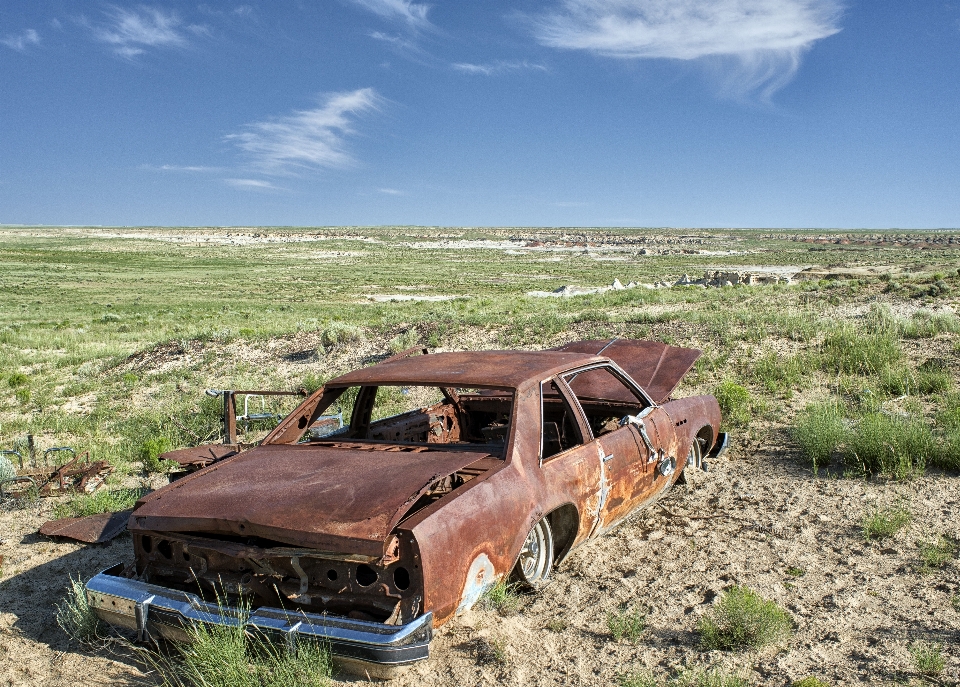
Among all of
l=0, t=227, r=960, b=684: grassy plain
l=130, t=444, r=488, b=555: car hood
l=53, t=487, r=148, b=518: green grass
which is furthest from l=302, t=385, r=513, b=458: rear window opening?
l=0, t=227, r=960, b=684: grassy plain

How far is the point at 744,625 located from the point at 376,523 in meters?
1.80

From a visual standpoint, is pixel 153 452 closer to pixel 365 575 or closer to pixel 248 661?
pixel 248 661

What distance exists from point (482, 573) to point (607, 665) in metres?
0.69

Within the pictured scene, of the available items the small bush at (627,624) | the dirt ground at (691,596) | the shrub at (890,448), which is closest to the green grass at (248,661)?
the dirt ground at (691,596)

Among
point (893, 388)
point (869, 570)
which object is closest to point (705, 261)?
point (893, 388)

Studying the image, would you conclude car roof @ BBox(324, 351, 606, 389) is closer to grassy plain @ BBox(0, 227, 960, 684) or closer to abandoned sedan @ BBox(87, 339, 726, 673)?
abandoned sedan @ BBox(87, 339, 726, 673)

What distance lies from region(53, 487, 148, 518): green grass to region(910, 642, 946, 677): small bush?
539 centimetres

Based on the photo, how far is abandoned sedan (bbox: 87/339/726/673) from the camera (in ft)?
9.86

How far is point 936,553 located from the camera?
4.21 meters

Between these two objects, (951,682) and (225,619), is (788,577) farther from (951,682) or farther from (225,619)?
(225,619)

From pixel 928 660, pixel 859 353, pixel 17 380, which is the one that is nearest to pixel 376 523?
pixel 928 660

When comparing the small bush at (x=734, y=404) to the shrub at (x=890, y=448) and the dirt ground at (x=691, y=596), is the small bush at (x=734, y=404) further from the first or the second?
the dirt ground at (x=691, y=596)

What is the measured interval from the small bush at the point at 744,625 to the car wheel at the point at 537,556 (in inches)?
33.9

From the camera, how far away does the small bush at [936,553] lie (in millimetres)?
4125
